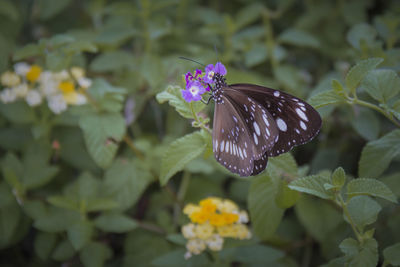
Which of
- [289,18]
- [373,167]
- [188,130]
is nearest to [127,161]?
[188,130]

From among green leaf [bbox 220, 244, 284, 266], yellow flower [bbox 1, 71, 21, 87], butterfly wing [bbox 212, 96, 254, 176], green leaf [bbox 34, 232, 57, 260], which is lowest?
green leaf [bbox 34, 232, 57, 260]

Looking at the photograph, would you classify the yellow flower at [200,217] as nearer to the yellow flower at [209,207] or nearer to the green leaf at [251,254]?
the yellow flower at [209,207]

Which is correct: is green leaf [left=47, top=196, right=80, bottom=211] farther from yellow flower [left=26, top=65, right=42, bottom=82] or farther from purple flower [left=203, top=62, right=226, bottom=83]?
purple flower [left=203, top=62, right=226, bottom=83]

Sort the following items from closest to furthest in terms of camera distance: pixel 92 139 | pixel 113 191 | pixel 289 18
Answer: pixel 92 139, pixel 113 191, pixel 289 18

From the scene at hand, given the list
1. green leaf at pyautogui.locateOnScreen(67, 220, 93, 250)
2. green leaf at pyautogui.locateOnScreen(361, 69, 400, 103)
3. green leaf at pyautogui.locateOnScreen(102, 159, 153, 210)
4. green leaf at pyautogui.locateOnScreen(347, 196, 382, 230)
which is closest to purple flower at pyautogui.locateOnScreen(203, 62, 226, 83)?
green leaf at pyautogui.locateOnScreen(361, 69, 400, 103)

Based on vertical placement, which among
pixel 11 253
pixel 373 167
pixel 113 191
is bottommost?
pixel 11 253

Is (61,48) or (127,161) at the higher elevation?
(61,48)

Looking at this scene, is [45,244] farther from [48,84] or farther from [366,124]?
[366,124]

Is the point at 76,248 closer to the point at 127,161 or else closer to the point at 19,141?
the point at 127,161
